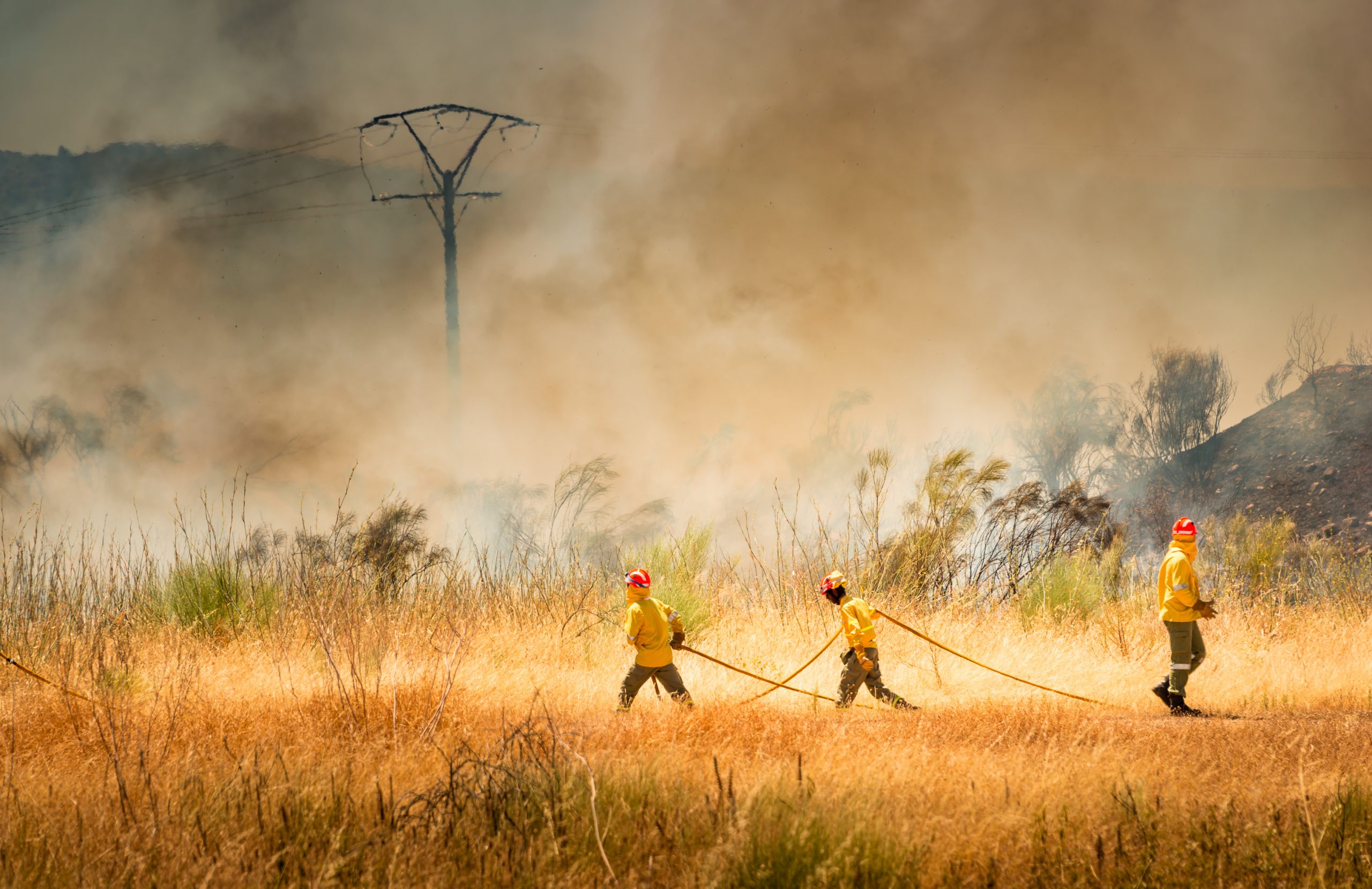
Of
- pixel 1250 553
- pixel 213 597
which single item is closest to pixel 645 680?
pixel 213 597

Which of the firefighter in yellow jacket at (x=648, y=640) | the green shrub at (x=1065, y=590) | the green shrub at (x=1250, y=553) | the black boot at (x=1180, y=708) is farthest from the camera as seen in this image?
the green shrub at (x=1250, y=553)

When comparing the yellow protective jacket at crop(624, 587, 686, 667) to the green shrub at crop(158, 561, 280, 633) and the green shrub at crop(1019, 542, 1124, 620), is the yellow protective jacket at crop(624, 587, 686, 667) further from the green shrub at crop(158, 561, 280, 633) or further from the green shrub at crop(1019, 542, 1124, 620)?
the green shrub at crop(1019, 542, 1124, 620)

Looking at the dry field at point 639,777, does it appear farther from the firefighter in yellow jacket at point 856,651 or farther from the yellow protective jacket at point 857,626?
the yellow protective jacket at point 857,626

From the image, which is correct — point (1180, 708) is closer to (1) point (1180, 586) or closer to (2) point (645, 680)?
(1) point (1180, 586)

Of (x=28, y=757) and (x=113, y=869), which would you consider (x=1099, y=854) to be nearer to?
(x=113, y=869)

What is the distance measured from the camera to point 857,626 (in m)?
6.76

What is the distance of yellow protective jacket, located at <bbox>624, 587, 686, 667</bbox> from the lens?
250 inches

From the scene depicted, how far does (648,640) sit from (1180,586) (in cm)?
410

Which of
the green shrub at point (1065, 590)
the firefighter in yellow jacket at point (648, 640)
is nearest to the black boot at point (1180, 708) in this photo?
the green shrub at point (1065, 590)

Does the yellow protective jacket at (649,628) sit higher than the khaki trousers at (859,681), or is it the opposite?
the yellow protective jacket at (649,628)

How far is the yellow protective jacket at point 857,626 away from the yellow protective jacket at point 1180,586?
2315 millimetres

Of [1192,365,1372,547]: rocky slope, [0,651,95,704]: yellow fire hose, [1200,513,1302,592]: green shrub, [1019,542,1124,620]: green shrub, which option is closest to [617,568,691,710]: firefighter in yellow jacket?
[0,651,95,704]: yellow fire hose

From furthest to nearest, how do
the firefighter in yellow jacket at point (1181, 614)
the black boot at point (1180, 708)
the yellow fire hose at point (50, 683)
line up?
the firefighter in yellow jacket at point (1181, 614)
the black boot at point (1180, 708)
the yellow fire hose at point (50, 683)

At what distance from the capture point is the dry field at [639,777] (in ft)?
10.5
